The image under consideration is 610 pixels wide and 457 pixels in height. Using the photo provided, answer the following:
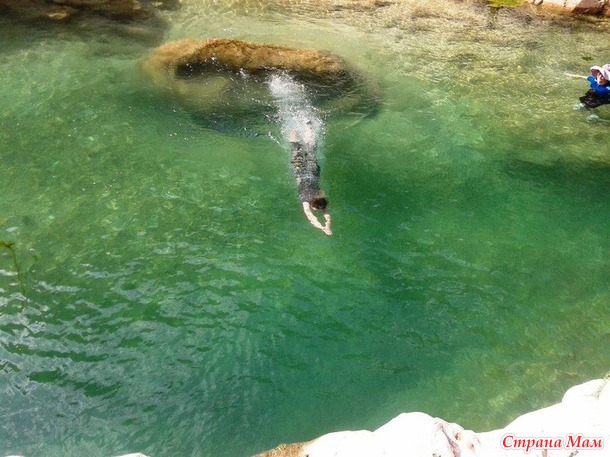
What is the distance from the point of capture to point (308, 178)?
8.27 metres

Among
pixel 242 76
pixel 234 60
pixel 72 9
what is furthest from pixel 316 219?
pixel 72 9

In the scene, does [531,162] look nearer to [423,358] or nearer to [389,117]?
[389,117]

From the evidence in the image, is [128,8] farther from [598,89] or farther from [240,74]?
[598,89]

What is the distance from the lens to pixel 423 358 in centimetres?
604

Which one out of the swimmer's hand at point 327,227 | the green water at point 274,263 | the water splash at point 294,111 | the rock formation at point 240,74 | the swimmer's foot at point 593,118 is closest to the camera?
the green water at point 274,263

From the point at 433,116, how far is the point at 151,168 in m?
5.77

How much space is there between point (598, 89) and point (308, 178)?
6.58m

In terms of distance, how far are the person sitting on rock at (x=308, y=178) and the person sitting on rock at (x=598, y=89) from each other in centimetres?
607

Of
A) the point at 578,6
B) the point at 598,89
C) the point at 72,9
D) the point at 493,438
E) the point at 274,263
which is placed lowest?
the point at 274,263

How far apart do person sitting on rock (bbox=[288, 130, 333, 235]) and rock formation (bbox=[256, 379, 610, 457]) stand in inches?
143

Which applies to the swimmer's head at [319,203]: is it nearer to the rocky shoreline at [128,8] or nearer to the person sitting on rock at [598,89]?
the person sitting on rock at [598,89]

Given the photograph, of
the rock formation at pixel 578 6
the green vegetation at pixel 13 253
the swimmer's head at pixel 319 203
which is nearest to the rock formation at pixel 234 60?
the swimmer's head at pixel 319 203

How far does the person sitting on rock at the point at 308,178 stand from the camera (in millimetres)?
7703

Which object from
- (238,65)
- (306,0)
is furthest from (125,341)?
(306,0)
